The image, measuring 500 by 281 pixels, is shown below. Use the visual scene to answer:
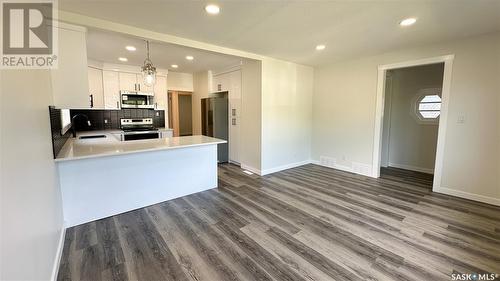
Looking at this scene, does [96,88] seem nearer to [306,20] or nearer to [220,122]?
[220,122]

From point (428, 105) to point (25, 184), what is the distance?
20.7ft

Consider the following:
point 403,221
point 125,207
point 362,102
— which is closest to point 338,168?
point 362,102

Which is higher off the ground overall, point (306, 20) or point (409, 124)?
point (306, 20)

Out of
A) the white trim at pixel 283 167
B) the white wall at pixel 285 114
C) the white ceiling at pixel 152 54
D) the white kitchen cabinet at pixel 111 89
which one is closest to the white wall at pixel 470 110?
the white wall at pixel 285 114

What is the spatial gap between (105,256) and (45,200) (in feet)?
2.44

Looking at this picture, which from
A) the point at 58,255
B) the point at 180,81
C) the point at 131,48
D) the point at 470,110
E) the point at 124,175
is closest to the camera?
the point at 58,255

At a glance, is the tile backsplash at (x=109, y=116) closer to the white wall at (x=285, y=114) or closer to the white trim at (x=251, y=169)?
the white trim at (x=251, y=169)

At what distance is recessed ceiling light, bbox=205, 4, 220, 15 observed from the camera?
227 cm

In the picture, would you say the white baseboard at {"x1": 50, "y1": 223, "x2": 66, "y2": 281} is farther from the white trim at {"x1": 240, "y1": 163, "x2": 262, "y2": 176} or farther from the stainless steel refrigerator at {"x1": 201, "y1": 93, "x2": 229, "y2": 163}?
the stainless steel refrigerator at {"x1": 201, "y1": 93, "x2": 229, "y2": 163}

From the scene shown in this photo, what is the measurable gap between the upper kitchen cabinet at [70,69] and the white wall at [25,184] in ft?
2.67

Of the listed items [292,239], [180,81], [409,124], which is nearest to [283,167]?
[292,239]

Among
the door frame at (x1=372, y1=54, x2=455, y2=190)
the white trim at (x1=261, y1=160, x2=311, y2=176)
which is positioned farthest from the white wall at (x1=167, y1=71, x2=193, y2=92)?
the door frame at (x1=372, y1=54, x2=455, y2=190)

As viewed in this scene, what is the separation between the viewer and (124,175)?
2.87 metres

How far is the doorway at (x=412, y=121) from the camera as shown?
4.58 metres
